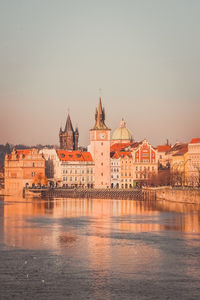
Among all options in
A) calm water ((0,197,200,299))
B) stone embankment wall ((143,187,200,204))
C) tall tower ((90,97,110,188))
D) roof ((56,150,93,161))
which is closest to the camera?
calm water ((0,197,200,299))

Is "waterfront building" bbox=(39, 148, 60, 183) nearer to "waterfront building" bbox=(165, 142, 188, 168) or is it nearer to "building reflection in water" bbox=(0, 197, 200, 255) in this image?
"waterfront building" bbox=(165, 142, 188, 168)

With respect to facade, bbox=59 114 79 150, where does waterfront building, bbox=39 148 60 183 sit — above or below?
below

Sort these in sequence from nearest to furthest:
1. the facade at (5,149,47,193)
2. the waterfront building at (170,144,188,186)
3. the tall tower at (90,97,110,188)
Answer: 1. the waterfront building at (170,144,188,186)
2. the facade at (5,149,47,193)
3. the tall tower at (90,97,110,188)

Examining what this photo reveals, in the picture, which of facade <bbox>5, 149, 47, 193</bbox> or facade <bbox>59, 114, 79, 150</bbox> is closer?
facade <bbox>5, 149, 47, 193</bbox>

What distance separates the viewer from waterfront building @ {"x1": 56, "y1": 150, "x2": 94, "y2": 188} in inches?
4788

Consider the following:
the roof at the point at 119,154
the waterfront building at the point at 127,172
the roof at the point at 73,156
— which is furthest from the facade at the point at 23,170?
the waterfront building at the point at 127,172

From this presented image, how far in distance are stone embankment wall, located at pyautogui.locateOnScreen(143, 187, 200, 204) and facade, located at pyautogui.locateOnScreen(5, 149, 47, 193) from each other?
2604cm

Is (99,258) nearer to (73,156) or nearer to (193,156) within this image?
(193,156)

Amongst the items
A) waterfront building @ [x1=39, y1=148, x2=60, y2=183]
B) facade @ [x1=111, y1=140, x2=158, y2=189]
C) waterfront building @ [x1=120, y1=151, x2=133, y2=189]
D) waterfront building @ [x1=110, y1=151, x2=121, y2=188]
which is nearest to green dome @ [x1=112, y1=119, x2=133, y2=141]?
facade @ [x1=111, y1=140, x2=158, y2=189]

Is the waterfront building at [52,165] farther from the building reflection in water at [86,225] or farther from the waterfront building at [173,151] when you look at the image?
the building reflection in water at [86,225]

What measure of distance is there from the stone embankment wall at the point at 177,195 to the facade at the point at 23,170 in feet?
85.4

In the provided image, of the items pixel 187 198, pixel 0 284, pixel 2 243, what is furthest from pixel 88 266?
pixel 187 198

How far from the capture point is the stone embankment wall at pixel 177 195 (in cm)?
7815

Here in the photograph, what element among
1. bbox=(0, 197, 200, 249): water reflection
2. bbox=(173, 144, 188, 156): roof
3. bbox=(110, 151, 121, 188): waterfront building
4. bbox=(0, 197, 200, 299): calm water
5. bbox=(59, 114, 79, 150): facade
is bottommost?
bbox=(0, 197, 200, 299): calm water
